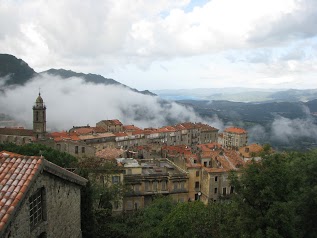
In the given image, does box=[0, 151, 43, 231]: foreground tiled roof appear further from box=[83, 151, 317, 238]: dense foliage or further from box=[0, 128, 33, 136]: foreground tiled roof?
box=[0, 128, 33, 136]: foreground tiled roof

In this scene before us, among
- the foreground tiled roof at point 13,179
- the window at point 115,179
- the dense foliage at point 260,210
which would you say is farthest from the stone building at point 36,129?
the foreground tiled roof at point 13,179

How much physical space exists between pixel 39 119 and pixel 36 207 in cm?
7190

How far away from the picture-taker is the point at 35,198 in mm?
10906

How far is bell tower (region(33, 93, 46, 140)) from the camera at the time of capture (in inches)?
3088

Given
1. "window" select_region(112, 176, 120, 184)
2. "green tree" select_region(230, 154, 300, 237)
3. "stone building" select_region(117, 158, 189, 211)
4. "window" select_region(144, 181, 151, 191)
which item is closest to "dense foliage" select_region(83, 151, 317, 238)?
"green tree" select_region(230, 154, 300, 237)

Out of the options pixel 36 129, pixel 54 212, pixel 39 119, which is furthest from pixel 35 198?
pixel 36 129

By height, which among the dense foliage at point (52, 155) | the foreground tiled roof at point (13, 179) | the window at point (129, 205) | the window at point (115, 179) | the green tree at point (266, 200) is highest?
the foreground tiled roof at point (13, 179)

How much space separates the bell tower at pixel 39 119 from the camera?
7844 cm

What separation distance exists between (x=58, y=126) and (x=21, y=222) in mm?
165142

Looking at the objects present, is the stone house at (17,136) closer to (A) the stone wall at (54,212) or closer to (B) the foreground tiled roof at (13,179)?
(A) the stone wall at (54,212)

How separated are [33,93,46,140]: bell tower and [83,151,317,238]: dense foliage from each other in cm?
5811

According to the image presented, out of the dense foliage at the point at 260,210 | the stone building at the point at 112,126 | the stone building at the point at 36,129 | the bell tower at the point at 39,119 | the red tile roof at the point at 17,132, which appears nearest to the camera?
the dense foliage at the point at 260,210

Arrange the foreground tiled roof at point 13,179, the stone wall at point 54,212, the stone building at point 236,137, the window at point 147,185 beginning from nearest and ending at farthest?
the foreground tiled roof at point 13,179
the stone wall at point 54,212
the window at point 147,185
the stone building at point 236,137

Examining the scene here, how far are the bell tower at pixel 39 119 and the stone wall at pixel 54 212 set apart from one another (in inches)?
2686
